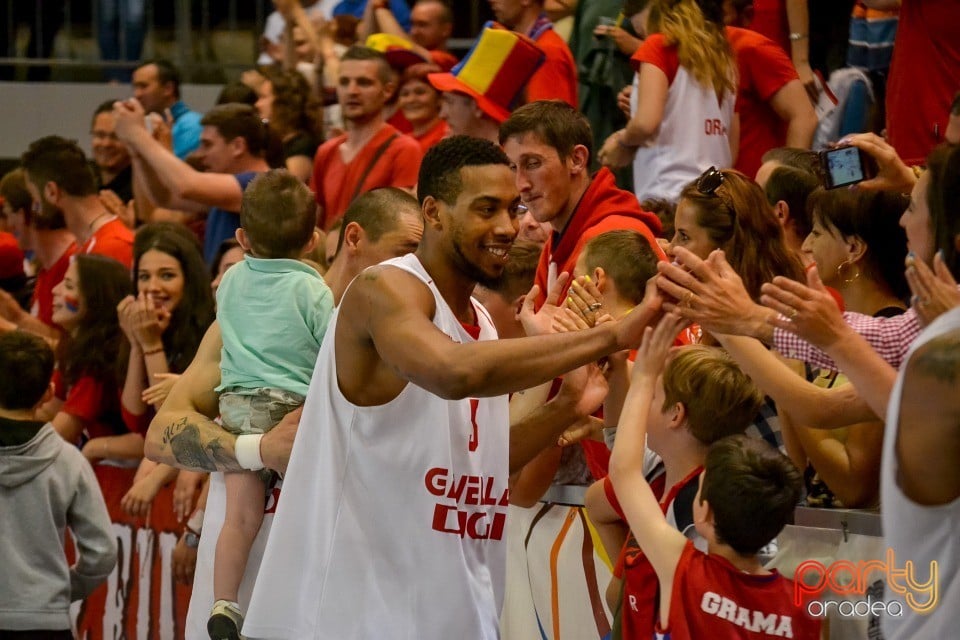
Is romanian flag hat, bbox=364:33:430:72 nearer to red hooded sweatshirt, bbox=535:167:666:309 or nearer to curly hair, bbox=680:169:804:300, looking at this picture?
red hooded sweatshirt, bbox=535:167:666:309

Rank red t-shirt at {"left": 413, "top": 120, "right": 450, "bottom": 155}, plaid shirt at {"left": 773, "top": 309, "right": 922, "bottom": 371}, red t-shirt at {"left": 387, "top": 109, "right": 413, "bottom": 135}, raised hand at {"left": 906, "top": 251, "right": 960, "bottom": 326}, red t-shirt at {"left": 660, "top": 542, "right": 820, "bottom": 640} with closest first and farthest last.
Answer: raised hand at {"left": 906, "top": 251, "right": 960, "bottom": 326} → red t-shirt at {"left": 660, "top": 542, "right": 820, "bottom": 640} → plaid shirt at {"left": 773, "top": 309, "right": 922, "bottom": 371} → red t-shirt at {"left": 413, "top": 120, "right": 450, "bottom": 155} → red t-shirt at {"left": 387, "top": 109, "right": 413, "bottom": 135}

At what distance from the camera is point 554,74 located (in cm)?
781

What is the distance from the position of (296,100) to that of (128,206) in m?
1.41

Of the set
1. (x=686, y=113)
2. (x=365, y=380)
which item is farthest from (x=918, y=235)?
(x=686, y=113)

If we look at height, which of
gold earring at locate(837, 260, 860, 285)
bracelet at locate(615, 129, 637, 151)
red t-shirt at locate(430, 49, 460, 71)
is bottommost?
red t-shirt at locate(430, 49, 460, 71)

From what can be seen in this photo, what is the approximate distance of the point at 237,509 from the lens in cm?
512

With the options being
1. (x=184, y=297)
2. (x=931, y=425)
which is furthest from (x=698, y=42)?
(x=931, y=425)

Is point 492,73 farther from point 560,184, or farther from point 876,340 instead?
point 876,340

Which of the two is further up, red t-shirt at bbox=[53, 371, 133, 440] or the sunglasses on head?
the sunglasses on head

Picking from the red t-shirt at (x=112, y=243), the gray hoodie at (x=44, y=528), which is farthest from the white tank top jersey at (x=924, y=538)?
the red t-shirt at (x=112, y=243)

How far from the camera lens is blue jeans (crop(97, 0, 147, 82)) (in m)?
14.0

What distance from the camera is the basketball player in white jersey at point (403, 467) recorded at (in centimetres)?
399

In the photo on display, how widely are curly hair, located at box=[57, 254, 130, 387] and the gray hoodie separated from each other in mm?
896

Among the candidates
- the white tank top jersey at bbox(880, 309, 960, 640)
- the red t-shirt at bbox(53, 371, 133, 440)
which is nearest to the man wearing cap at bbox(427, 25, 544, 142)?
the red t-shirt at bbox(53, 371, 133, 440)
